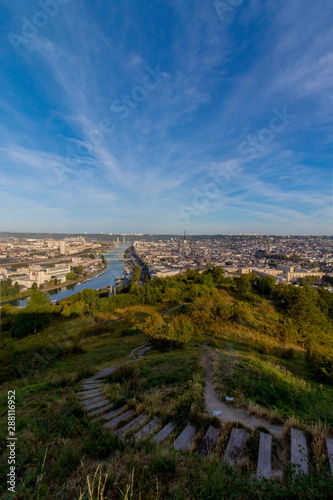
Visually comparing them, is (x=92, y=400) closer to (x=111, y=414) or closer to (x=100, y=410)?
(x=100, y=410)

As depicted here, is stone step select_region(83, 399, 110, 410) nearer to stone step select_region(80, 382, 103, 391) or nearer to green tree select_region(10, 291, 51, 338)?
stone step select_region(80, 382, 103, 391)

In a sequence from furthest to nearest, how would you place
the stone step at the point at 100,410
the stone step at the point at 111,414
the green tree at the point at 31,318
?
the green tree at the point at 31,318
the stone step at the point at 100,410
the stone step at the point at 111,414

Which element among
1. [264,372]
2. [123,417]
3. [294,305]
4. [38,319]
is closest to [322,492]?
[123,417]

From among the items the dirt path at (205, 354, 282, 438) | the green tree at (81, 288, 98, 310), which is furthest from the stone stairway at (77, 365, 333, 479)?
the green tree at (81, 288, 98, 310)

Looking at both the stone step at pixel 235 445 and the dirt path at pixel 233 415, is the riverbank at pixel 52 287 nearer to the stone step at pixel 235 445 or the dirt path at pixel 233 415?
the dirt path at pixel 233 415

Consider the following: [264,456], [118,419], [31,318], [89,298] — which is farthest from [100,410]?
[89,298]

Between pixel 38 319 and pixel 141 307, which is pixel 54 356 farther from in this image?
pixel 141 307

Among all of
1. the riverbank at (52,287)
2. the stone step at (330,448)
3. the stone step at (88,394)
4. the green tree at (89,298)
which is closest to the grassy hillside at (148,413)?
the stone step at (330,448)

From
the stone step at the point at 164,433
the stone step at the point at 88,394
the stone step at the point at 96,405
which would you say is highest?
the stone step at the point at 164,433
